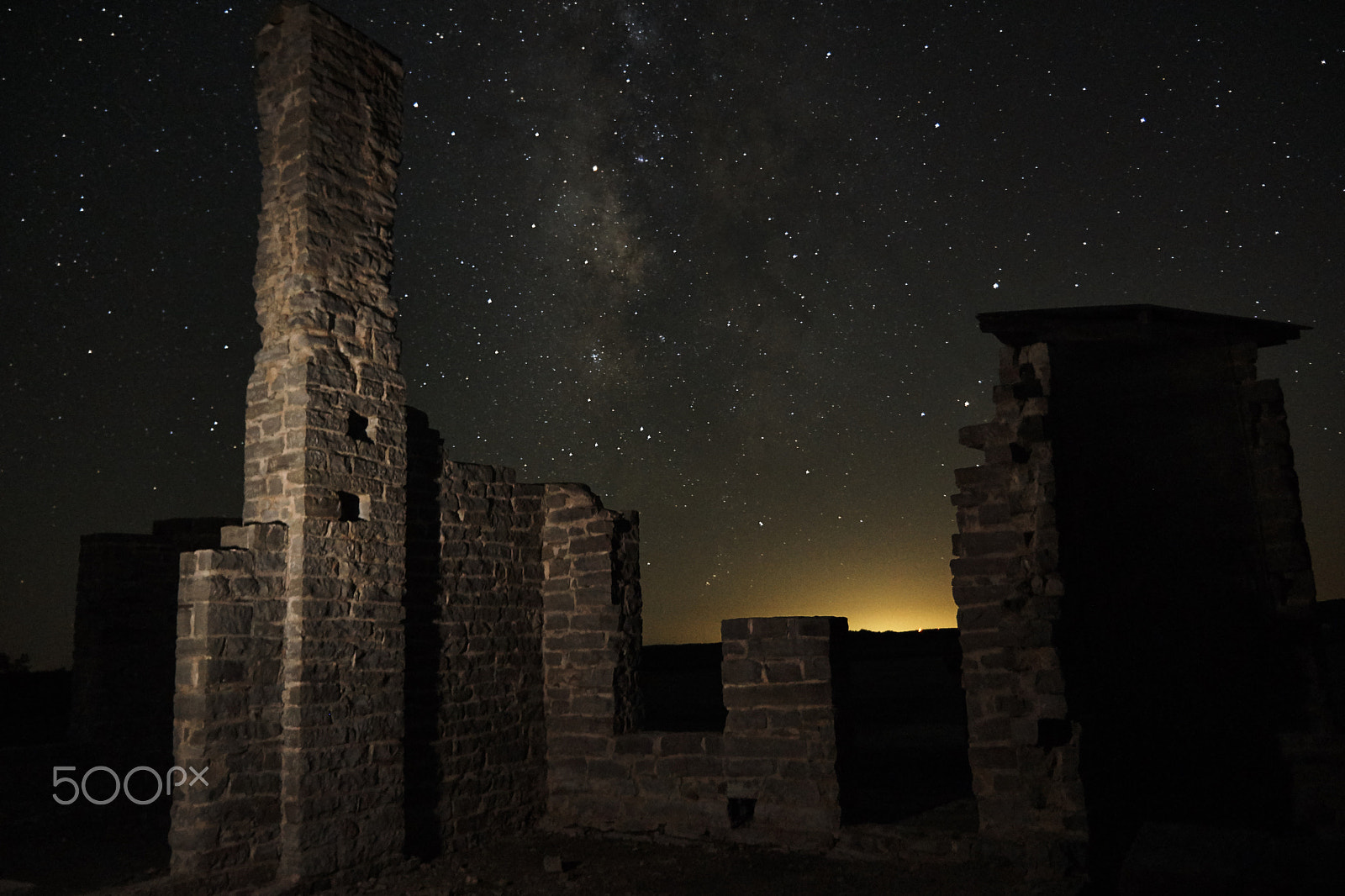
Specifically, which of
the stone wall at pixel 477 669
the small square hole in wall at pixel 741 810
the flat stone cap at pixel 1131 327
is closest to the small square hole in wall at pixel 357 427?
the stone wall at pixel 477 669

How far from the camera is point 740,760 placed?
25.4 ft

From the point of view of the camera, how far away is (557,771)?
28.3ft

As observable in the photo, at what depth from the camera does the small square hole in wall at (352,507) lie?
277 inches

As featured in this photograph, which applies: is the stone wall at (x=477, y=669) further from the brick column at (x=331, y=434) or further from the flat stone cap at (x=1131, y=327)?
the flat stone cap at (x=1131, y=327)

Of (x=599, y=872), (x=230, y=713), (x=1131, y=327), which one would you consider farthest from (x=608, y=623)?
(x=1131, y=327)

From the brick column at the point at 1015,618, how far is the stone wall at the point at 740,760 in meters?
1.15

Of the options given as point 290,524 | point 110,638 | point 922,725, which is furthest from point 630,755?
point 922,725

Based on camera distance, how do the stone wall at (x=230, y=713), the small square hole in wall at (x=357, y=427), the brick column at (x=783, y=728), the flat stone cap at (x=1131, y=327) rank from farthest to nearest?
the flat stone cap at (x=1131, y=327), the brick column at (x=783, y=728), the small square hole in wall at (x=357, y=427), the stone wall at (x=230, y=713)

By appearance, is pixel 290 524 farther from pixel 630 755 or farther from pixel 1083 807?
pixel 1083 807

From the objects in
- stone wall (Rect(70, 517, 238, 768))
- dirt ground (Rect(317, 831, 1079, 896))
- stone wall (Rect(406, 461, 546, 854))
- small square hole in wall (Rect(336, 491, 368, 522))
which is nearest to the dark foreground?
dirt ground (Rect(317, 831, 1079, 896))

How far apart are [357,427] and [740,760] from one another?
13.4 ft

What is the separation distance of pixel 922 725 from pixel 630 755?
8015 millimetres

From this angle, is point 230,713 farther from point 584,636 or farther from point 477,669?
point 584,636

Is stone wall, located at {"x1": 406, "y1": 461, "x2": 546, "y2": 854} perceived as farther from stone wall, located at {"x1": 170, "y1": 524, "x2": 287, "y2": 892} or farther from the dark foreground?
stone wall, located at {"x1": 170, "y1": 524, "x2": 287, "y2": 892}
